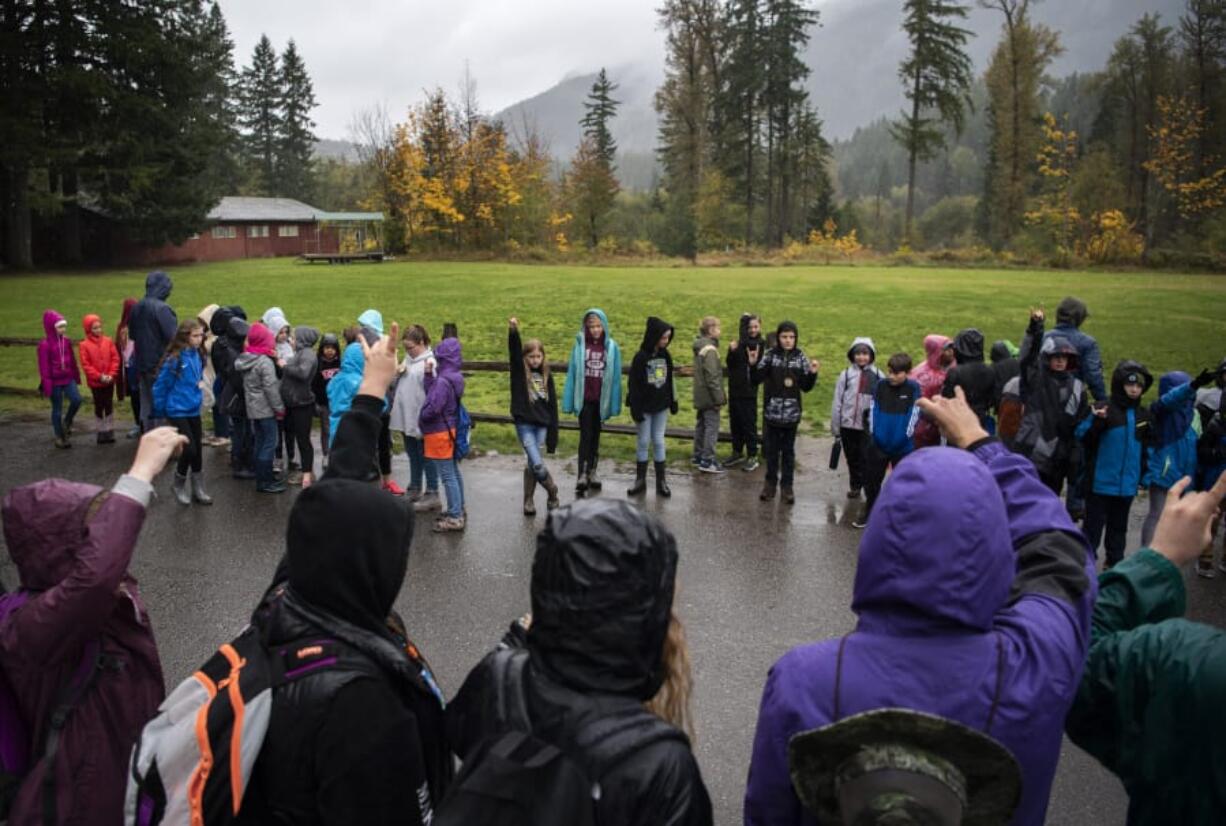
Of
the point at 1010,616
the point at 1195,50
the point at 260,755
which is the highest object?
Result: the point at 1195,50

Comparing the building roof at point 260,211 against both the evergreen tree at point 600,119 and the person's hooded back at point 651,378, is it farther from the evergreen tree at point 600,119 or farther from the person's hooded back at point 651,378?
the person's hooded back at point 651,378

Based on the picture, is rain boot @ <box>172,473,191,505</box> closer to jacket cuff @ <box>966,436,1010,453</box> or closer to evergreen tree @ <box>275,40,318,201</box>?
jacket cuff @ <box>966,436,1010,453</box>

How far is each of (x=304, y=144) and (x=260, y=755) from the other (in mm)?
92440

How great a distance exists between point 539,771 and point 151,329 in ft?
37.8

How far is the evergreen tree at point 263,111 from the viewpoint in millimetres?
85188

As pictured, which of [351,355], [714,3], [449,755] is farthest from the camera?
[714,3]

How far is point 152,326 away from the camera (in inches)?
460

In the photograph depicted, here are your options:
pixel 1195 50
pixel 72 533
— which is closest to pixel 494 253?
pixel 1195 50

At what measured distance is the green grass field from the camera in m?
19.8

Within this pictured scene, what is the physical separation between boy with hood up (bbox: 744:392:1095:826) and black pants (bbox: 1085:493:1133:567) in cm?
631

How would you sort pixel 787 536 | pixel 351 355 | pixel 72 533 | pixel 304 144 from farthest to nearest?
pixel 304 144
pixel 351 355
pixel 787 536
pixel 72 533

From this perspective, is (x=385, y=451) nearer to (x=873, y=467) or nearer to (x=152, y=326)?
(x=152, y=326)

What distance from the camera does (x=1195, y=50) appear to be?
49.9m

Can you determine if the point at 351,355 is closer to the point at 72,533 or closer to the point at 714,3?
the point at 72,533
